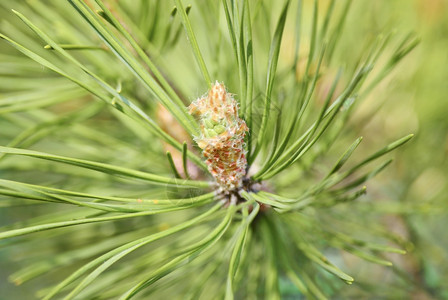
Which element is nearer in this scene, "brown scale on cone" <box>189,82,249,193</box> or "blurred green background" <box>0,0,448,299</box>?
"brown scale on cone" <box>189,82,249,193</box>

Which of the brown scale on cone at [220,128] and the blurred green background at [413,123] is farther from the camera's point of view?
the blurred green background at [413,123]

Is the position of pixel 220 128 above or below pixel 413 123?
above

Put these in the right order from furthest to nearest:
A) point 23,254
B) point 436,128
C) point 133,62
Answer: point 436,128 → point 23,254 → point 133,62

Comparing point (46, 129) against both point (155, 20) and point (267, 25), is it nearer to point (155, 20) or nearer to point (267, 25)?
point (155, 20)

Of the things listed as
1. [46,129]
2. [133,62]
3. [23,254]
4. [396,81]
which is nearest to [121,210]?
[133,62]
